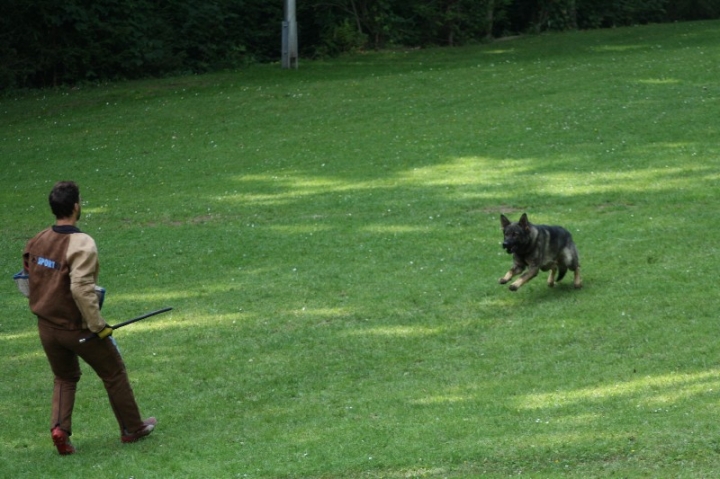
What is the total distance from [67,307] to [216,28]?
3359 centimetres

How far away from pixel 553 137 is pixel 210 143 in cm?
896

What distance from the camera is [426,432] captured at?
9750 millimetres

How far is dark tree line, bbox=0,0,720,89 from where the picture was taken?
127 ft

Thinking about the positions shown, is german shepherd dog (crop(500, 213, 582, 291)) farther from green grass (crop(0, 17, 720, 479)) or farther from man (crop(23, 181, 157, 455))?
man (crop(23, 181, 157, 455))

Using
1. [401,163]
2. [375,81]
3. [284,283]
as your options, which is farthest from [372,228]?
[375,81]

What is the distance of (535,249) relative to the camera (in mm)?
14359

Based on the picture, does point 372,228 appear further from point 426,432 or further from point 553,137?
point 426,432

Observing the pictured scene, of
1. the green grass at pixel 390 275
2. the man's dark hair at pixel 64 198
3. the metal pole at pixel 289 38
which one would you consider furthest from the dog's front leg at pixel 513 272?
the metal pole at pixel 289 38

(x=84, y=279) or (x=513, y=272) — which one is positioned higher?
(x=84, y=279)

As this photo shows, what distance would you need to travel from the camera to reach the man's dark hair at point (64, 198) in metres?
9.59

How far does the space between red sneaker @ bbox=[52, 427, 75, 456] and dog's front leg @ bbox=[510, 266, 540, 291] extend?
20.9 ft

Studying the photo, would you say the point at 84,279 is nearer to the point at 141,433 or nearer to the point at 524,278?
the point at 141,433

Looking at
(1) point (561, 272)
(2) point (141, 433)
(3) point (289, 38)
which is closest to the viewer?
(2) point (141, 433)

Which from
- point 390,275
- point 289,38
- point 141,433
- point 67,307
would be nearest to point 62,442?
point 141,433
